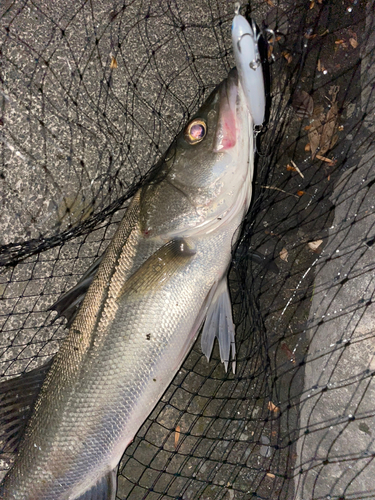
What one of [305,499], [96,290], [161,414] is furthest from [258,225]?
[305,499]

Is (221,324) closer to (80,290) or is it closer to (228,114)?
(80,290)

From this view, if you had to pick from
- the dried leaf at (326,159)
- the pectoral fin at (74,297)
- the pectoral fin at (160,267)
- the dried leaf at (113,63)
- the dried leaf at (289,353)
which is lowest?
the dried leaf at (289,353)

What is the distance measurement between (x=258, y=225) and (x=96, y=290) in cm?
127

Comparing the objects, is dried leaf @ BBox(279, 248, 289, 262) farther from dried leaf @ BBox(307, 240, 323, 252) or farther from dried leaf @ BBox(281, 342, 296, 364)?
dried leaf @ BBox(281, 342, 296, 364)

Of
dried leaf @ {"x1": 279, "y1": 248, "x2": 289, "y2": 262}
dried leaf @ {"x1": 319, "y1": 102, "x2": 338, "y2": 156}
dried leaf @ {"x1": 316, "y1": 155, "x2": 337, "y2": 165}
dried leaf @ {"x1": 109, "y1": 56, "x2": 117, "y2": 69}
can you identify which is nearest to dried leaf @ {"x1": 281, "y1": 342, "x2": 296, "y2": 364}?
dried leaf @ {"x1": 279, "y1": 248, "x2": 289, "y2": 262}

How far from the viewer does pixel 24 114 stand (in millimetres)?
2910

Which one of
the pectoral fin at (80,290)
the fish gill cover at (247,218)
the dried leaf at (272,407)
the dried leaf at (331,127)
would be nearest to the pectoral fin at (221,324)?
the fish gill cover at (247,218)

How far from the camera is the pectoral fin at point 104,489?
89.0 inches

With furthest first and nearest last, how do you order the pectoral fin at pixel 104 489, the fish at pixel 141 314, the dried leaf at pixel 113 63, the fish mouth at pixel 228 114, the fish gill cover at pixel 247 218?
the dried leaf at pixel 113 63 < the fish gill cover at pixel 247 218 < the pectoral fin at pixel 104 489 < the fish at pixel 141 314 < the fish mouth at pixel 228 114

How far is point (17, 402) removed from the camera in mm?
2389

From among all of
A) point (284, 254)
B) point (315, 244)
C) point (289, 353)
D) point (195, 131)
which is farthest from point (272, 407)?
point (195, 131)

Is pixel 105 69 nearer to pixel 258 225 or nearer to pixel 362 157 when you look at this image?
pixel 258 225

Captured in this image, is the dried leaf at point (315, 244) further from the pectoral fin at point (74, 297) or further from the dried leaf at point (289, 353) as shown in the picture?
the pectoral fin at point (74, 297)

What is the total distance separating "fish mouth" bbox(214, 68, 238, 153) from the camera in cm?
197
